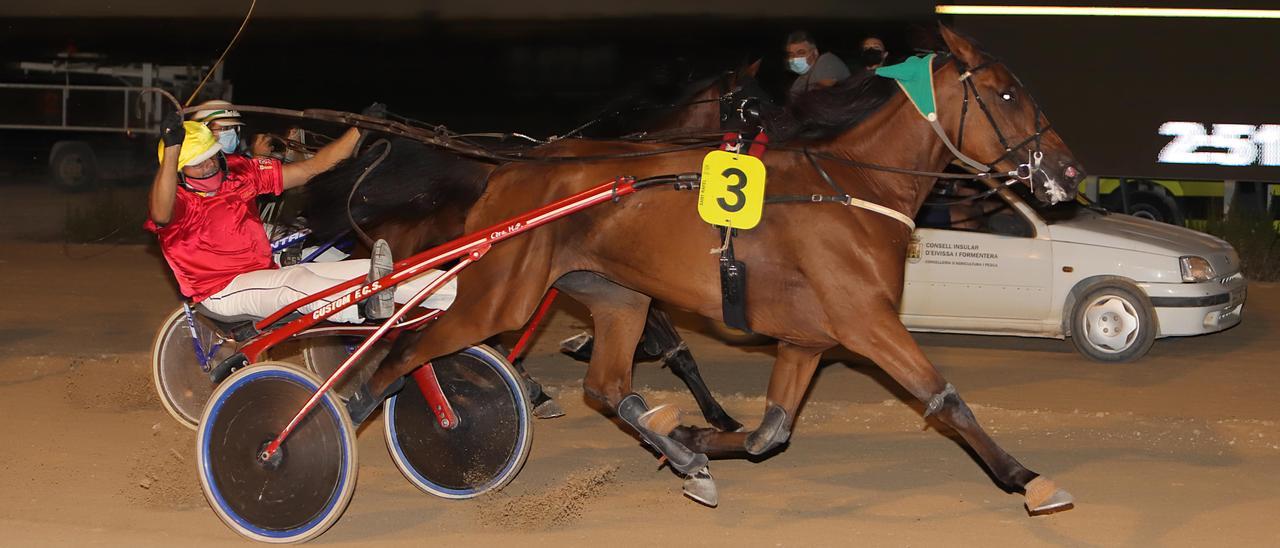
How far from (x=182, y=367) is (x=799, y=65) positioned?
3.77 meters

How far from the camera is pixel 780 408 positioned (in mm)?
5109

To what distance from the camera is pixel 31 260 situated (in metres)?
12.6

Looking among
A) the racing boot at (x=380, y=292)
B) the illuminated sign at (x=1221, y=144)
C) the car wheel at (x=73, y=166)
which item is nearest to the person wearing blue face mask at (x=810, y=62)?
the racing boot at (x=380, y=292)

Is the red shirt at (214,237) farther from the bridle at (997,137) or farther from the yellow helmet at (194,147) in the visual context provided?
the bridle at (997,137)

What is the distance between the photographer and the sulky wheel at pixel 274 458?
4.57 meters

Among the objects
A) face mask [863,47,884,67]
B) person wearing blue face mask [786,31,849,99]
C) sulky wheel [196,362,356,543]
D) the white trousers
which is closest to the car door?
face mask [863,47,884,67]

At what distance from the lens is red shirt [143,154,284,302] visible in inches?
196

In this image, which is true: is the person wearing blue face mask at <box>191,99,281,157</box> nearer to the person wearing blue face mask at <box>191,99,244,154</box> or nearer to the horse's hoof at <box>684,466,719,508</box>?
the person wearing blue face mask at <box>191,99,244,154</box>

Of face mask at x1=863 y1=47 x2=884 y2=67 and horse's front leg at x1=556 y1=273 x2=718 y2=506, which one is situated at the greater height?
face mask at x1=863 y1=47 x2=884 y2=67

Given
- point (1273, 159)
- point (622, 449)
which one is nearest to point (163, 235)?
point (622, 449)

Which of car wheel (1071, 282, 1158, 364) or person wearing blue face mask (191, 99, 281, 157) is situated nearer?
person wearing blue face mask (191, 99, 281, 157)

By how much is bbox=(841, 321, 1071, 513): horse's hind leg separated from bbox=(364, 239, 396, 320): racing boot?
1.83m

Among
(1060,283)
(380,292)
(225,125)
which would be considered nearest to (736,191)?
(380,292)

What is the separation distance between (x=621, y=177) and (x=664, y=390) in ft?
8.98
